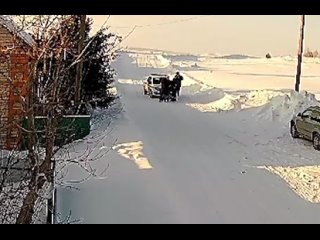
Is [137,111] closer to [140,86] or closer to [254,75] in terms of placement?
[140,86]

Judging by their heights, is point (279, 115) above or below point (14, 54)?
below

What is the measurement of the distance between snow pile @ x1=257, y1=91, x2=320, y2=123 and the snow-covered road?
68 cm

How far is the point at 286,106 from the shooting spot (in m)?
17.7

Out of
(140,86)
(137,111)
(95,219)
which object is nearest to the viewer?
(95,219)

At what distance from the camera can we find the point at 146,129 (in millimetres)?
15133

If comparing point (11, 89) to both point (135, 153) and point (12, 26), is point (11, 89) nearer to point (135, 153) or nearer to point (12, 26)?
point (12, 26)

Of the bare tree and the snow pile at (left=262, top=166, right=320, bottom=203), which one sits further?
the snow pile at (left=262, top=166, right=320, bottom=203)

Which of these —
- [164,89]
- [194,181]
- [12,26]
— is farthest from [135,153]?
[164,89]

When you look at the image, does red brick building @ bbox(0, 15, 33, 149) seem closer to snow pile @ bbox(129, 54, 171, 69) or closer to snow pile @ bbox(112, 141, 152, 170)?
snow pile @ bbox(112, 141, 152, 170)

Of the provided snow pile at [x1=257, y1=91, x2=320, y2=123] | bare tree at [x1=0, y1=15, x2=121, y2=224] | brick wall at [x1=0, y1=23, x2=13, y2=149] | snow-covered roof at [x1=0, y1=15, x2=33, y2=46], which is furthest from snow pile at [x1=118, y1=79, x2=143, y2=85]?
bare tree at [x1=0, y1=15, x2=121, y2=224]

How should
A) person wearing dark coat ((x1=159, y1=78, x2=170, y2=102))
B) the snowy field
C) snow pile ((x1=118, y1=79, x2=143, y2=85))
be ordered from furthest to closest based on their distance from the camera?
snow pile ((x1=118, y1=79, x2=143, y2=85)) → person wearing dark coat ((x1=159, y1=78, x2=170, y2=102)) → the snowy field

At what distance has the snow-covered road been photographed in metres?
7.49

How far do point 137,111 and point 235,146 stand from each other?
22.6 ft
